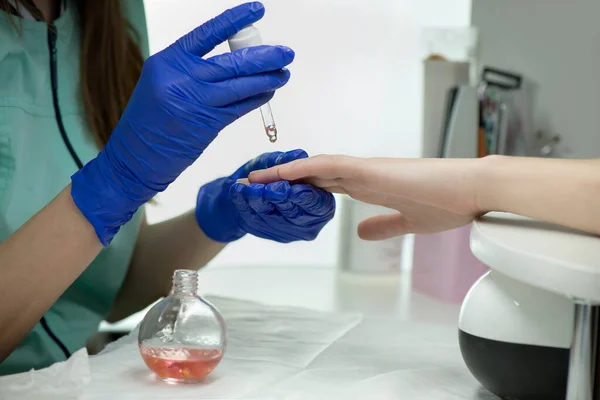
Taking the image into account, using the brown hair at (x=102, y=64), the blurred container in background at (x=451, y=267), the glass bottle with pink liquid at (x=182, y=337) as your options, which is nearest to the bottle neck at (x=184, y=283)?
the glass bottle with pink liquid at (x=182, y=337)

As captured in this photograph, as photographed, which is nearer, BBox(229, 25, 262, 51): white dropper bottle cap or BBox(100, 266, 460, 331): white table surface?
BBox(229, 25, 262, 51): white dropper bottle cap

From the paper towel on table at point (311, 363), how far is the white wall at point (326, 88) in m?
0.60

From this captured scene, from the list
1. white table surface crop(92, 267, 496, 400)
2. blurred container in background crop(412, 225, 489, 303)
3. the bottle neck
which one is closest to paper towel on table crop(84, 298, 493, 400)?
white table surface crop(92, 267, 496, 400)

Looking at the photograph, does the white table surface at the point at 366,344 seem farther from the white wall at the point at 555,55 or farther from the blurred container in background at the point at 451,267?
the white wall at the point at 555,55

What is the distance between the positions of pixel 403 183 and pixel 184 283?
283mm

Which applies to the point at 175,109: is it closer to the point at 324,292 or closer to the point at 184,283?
the point at 184,283

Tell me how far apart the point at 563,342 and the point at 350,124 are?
120 centimetres

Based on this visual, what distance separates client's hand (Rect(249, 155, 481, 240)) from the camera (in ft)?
2.60

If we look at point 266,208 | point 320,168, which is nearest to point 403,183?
point 320,168

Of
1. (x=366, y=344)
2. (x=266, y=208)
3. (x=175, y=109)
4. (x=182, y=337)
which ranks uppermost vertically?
(x=175, y=109)

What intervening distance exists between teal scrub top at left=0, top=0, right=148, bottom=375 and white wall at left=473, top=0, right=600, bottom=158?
1.14 metres

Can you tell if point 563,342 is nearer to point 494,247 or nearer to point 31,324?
point 494,247

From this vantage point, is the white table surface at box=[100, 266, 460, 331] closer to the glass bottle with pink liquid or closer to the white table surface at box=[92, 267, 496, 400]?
the white table surface at box=[92, 267, 496, 400]

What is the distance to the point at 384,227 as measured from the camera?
40.3 inches
